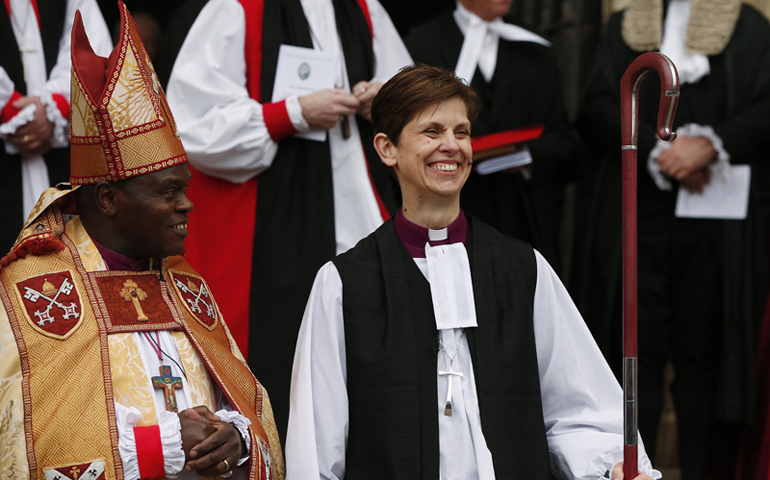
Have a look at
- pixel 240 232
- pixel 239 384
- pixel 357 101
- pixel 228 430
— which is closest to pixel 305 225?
pixel 240 232

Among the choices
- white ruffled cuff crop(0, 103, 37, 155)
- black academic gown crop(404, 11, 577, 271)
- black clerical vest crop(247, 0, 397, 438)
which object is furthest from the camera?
black academic gown crop(404, 11, 577, 271)

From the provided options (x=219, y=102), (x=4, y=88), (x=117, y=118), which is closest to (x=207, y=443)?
(x=117, y=118)

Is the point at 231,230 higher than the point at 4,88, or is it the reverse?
the point at 4,88

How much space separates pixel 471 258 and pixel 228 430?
35.7 inches

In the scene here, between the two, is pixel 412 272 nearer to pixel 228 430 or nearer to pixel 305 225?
pixel 228 430

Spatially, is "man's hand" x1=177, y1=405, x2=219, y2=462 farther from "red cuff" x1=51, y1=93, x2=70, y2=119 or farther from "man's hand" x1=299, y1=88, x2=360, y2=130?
"red cuff" x1=51, y1=93, x2=70, y2=119

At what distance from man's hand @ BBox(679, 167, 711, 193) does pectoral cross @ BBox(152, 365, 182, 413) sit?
113 inches

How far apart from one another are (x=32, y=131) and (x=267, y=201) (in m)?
1.03

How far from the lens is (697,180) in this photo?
4.77m

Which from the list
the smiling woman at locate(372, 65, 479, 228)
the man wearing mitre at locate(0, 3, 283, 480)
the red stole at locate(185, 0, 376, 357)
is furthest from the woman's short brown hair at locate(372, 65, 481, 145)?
the red stole at locate(185, 0, 376, 357)

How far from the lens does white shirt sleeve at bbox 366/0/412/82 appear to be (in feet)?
15.2

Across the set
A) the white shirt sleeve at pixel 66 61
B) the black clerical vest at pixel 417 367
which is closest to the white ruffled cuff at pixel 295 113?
the white shirt sleeve at pixel 66 61

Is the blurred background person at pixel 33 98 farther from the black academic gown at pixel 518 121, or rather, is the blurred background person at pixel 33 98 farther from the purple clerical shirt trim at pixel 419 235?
the purple clerical shirt trim at pixel 419 235

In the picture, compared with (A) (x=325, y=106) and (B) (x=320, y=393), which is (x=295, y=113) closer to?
(A) (x=325, y=106)
